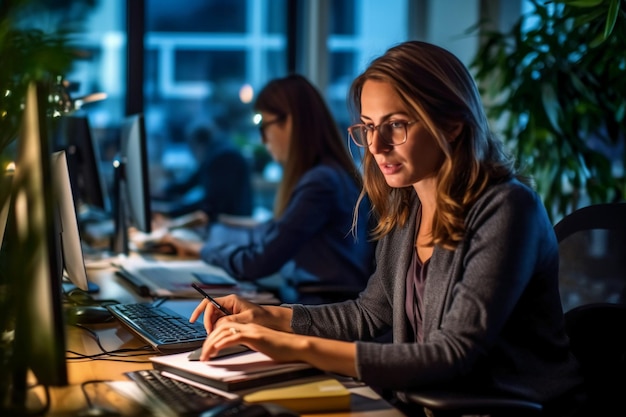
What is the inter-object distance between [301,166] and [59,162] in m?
1.26

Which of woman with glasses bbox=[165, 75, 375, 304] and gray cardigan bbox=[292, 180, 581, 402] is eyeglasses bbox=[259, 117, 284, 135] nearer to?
woman with glasses bbox=[165, 75, 375, 304]

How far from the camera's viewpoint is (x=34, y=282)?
3.32ft

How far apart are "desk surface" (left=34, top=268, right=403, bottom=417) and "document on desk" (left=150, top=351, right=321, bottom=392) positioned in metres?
0.09

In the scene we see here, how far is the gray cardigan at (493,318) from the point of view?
138 cm

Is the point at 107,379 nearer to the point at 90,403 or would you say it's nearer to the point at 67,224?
the point at 90,403

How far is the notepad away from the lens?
134cm

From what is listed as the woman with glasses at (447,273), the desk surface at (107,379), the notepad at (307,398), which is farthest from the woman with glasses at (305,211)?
the notepad at (307,398)

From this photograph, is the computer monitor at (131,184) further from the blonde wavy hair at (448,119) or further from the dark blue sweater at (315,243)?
the blonde wavy hair at (448,119)

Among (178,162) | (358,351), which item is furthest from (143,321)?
(178,162)

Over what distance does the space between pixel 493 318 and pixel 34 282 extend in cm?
75

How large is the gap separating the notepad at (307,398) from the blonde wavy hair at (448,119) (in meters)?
0.35

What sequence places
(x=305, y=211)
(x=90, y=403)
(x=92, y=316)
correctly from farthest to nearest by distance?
(x=305, y=211) → (x=92, y=316) → (x=90, y=403)

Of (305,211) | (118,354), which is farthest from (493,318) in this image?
(305,211)

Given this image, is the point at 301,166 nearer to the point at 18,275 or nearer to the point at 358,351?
the point at 358,351
